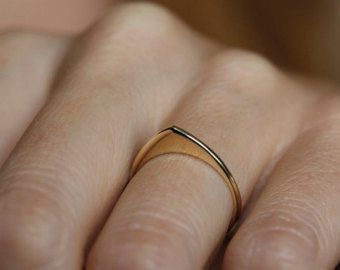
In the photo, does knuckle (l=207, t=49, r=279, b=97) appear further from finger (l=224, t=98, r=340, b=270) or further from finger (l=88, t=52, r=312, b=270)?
finger (l=224, t=98, r=340, b=270)

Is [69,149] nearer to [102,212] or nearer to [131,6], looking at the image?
[102,212]

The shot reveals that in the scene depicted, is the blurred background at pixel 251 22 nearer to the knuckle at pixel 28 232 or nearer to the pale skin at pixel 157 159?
the pale skin at pixel 157 159

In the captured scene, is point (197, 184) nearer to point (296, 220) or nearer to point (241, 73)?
point (296, 220)

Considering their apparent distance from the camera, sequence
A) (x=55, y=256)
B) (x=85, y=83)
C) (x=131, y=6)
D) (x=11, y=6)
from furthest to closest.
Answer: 1. (x=11, y=6)
2. (x=131, y=6)
3. (x=85, y=83)
4. (x=55, y=256)

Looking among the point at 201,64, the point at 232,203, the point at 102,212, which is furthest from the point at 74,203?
the point at 201,64

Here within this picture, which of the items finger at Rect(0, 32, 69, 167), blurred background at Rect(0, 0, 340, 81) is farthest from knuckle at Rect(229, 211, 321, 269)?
blurred background at Rect(0, 0, 340, 81)

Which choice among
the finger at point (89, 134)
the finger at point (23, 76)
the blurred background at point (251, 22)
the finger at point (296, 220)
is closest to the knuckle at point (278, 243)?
the finger at point (296, 220)
